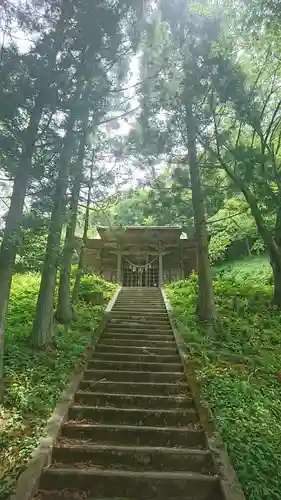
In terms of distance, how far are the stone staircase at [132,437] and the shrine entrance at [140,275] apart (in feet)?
45.6

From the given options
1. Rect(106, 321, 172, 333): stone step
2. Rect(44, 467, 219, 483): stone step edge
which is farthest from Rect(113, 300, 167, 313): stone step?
Rect(44, 467, 219, 483): stone step edge

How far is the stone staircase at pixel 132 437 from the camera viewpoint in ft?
13.1

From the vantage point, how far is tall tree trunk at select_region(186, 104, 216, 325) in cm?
950

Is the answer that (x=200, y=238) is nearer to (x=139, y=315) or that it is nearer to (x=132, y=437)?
(x=139, y=315)

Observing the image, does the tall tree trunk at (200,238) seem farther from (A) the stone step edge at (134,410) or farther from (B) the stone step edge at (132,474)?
(B) the stone step edge at (132,474)

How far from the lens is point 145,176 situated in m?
10.0

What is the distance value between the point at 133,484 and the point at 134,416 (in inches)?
53.9

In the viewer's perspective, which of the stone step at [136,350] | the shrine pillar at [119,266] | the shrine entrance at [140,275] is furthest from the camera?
the shrine entrance at [140,275]

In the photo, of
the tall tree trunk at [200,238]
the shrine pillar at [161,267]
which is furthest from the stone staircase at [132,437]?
the shrine pillar at [161,267]

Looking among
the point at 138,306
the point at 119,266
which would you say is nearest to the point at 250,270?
the point at 119,266

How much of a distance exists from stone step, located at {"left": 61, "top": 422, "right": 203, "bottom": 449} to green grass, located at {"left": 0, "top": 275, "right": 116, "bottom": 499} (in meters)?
0.49

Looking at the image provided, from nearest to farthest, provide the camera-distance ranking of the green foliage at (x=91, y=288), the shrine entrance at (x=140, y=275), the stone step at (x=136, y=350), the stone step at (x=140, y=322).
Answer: the stone step at (x=136, y=350)
the stone step at (x=140, y=322)
the green foliage at (x=91, y=288)
the shrine entrance at (x=140, y=275)

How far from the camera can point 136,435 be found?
16.2 feet

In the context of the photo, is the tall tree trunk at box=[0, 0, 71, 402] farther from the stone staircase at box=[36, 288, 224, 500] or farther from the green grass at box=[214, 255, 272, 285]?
the green grass at box=[214, 255, 272, 285]
